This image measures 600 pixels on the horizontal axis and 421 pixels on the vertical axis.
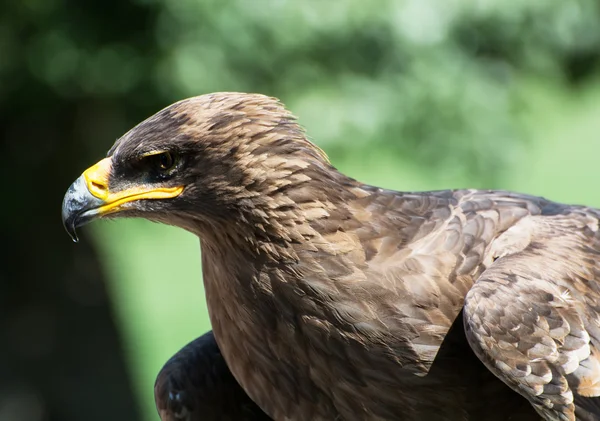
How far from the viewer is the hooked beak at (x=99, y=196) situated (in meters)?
3.52

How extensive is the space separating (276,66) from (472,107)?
3.44 ft

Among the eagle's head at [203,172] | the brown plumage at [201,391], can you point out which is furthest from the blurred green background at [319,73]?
the eagle's head at [203,172]

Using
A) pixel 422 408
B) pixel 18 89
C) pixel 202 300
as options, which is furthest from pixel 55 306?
pixel 422 408

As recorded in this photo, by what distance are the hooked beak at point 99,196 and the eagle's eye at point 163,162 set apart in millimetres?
53

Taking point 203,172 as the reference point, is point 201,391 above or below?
below

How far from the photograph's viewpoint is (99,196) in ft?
11.5

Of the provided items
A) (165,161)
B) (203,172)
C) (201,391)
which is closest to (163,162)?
(165,161)

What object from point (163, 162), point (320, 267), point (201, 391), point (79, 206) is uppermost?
point (163, 162)

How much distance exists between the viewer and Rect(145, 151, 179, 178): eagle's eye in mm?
3475

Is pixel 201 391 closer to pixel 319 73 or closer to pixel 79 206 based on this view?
pixel 79 206

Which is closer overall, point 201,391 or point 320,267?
point 320,267

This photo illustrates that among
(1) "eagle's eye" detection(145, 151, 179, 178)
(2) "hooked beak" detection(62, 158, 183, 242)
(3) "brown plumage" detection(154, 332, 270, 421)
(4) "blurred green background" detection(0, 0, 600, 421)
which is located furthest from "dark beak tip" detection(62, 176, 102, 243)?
(4) "blurred green background" detection(0, 0, 600, 421)

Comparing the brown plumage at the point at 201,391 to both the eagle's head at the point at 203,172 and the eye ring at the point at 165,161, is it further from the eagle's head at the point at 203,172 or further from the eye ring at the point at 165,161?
the eye ring at the point at 165,161

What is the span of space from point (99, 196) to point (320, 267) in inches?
29.6
